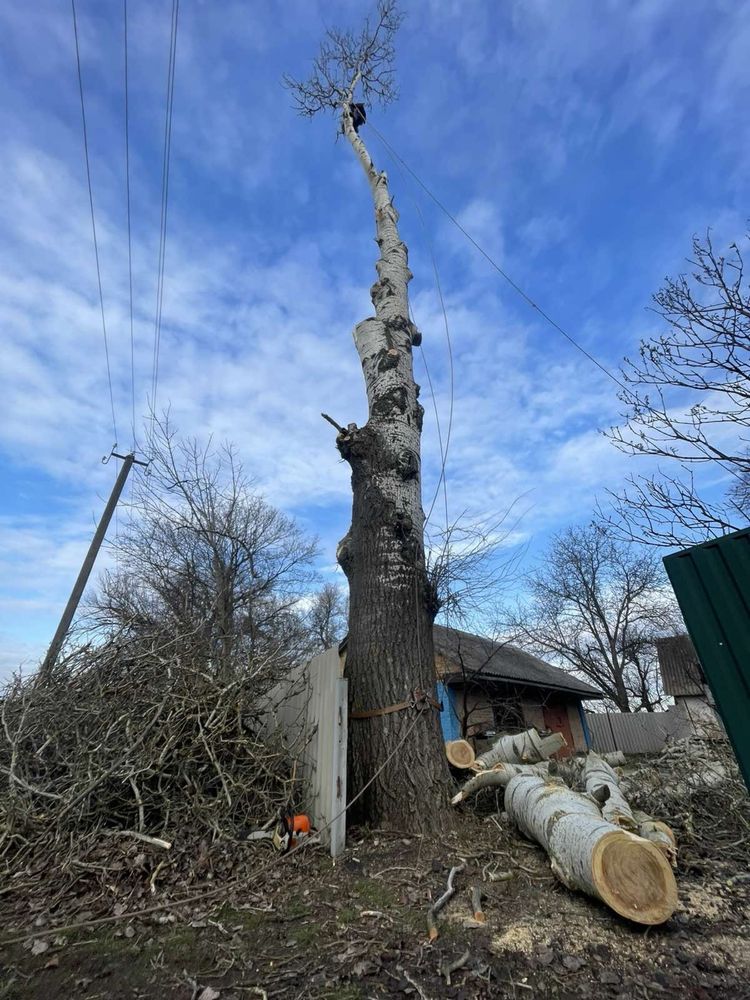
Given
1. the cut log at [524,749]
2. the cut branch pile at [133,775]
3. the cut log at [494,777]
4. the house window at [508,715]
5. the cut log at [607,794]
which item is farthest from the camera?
the house window at [508,715]

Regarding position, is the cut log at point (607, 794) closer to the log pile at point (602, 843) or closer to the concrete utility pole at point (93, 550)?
the log pile at point (602, 843)

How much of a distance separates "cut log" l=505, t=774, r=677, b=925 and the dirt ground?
0.28 ft

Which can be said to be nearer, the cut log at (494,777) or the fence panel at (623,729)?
the cut log at (494,777)

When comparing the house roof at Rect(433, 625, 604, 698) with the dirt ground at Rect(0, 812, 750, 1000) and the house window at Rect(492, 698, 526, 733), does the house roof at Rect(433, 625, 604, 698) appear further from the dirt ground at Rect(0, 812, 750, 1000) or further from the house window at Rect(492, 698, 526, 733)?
the dirt ground at Rect(0, 812, 750, 1000)

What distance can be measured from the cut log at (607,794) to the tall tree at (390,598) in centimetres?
101

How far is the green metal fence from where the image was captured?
1.87 metres

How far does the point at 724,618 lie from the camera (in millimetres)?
1959

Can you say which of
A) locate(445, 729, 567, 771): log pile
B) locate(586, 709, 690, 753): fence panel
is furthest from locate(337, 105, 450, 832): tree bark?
locate(586, 709, 690, 753): fence panel

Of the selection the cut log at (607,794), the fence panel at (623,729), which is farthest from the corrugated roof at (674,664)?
the cut log at (607,794)

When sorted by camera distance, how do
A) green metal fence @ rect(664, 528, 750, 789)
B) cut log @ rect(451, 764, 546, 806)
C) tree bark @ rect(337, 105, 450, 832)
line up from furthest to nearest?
cut log @ rect(451, 764, 546, 806) → tree bark @ rect(337, 105, 450, 832) → green metal fence @ rect(664, 528, 750, 789)

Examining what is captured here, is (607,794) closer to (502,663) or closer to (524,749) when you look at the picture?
(524,749)

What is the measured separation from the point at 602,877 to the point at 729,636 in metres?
1.17

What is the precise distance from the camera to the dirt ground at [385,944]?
159 cm

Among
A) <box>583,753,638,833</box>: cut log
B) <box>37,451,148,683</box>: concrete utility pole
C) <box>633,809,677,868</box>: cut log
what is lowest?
<box>633,809,677,868</box>: cut log
